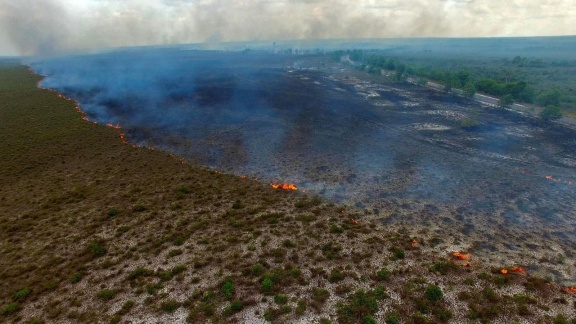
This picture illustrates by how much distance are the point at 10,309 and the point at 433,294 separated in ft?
105

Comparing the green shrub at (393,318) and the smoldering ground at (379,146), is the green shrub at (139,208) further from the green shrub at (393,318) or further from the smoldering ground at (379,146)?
the green shrub at (393,318)

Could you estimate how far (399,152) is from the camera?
59.2 metres

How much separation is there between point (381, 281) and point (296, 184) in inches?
843

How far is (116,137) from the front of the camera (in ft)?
222

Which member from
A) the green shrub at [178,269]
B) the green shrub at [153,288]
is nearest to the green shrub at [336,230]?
the green shrub at [178,269]

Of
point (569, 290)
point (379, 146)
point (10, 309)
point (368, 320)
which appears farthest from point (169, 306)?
point (379, 146)

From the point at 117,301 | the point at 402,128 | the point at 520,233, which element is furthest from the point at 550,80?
the point at 117,301

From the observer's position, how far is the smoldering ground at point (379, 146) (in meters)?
41.5

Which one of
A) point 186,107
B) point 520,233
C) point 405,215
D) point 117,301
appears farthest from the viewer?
point 186,107

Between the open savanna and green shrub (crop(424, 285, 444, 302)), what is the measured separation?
13cm

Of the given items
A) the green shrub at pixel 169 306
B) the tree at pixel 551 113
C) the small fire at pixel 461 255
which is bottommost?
the green shrub at pixel 169 306

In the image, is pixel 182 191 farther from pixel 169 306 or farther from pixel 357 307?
pixel 357 307

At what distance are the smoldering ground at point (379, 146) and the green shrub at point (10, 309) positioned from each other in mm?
30285

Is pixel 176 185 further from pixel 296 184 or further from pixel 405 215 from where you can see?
pixel 405 215
